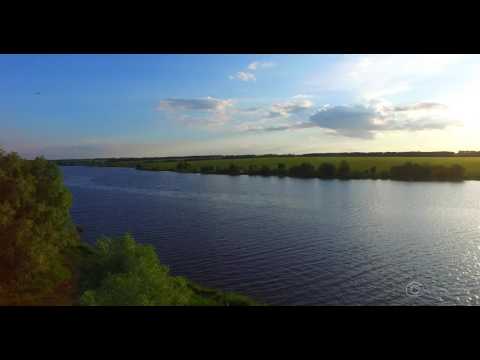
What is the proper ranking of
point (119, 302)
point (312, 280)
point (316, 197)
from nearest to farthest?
point (119, 302) → point (312, 280) → point (316, 197)

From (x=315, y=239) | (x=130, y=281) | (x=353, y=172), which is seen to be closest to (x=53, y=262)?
(x=130, y=281)

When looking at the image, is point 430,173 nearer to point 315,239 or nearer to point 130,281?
point 315,239

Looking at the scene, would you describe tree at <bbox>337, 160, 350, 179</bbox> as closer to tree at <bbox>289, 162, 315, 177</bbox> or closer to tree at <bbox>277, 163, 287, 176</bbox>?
tree at <bbox>289, 162, 315, 177</bbox>

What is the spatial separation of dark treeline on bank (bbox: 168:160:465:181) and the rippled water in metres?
9.55

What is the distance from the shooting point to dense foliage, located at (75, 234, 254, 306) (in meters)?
9.62

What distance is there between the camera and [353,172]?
55875mm

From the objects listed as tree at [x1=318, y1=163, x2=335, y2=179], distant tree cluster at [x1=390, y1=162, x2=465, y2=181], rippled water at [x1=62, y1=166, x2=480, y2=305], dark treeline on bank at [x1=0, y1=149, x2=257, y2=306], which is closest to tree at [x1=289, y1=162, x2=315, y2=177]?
tree at [x1=318, y1=163, x2=335, y2=179]

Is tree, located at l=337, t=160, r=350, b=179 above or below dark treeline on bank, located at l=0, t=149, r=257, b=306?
above

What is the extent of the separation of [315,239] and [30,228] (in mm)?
16414
